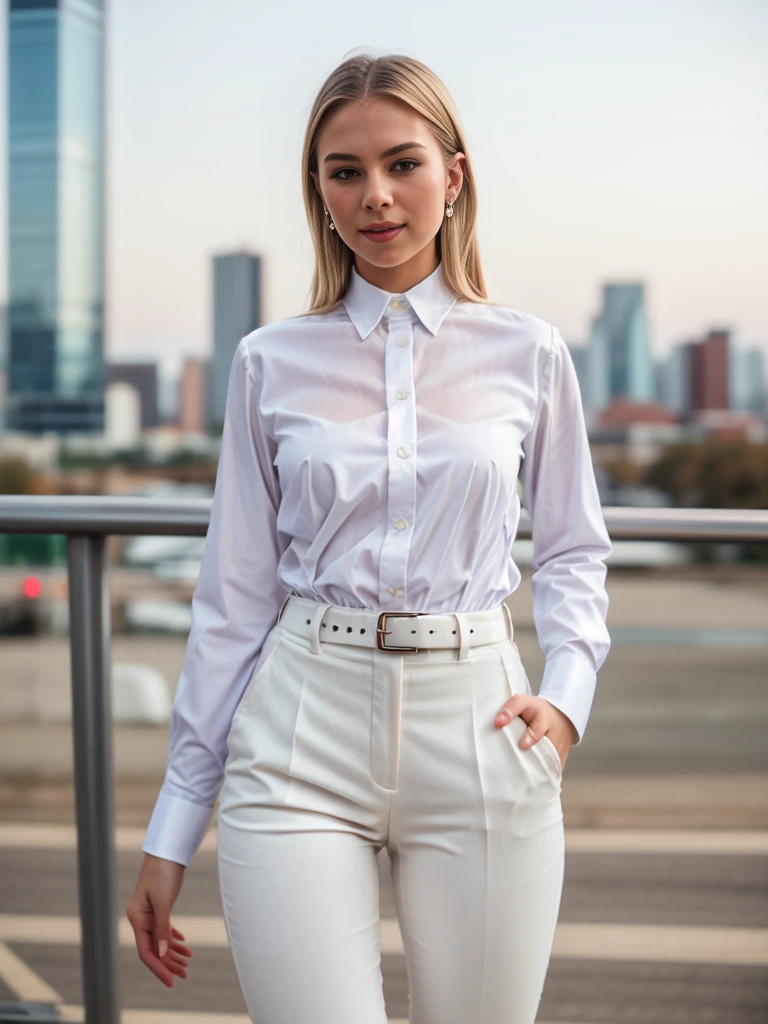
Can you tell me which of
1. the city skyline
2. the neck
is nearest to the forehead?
the neck

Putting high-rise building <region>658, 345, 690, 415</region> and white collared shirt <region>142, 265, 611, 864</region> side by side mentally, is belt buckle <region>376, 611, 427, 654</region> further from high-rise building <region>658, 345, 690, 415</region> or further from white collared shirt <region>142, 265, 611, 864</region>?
high-rise building <region>658, 345, 690, 415</region>

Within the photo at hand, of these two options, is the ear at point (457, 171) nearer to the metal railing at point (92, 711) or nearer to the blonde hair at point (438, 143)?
the blonde hair at point (438, 143)

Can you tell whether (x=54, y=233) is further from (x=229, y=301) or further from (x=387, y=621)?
(x=387, y=621)

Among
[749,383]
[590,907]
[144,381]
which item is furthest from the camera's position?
[749,383]

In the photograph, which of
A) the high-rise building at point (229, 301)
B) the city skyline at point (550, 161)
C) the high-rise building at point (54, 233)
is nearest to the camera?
the high-rise building at point (229, 301)

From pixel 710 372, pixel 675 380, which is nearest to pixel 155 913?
pixel 710 372

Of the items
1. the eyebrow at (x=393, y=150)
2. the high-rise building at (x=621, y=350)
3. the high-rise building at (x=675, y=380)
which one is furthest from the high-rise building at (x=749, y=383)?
the eyebrow at (x=393, y=150)

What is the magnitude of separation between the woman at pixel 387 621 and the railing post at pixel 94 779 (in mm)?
402

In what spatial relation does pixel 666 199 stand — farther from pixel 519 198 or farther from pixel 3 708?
pixel 3 708

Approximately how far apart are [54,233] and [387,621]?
149ft

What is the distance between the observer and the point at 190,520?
1.53 m

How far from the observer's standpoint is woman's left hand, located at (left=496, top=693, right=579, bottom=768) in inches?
43.6

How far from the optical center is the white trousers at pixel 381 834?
1078mm


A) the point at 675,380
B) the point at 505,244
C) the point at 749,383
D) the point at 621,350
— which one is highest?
the point at 505,244
